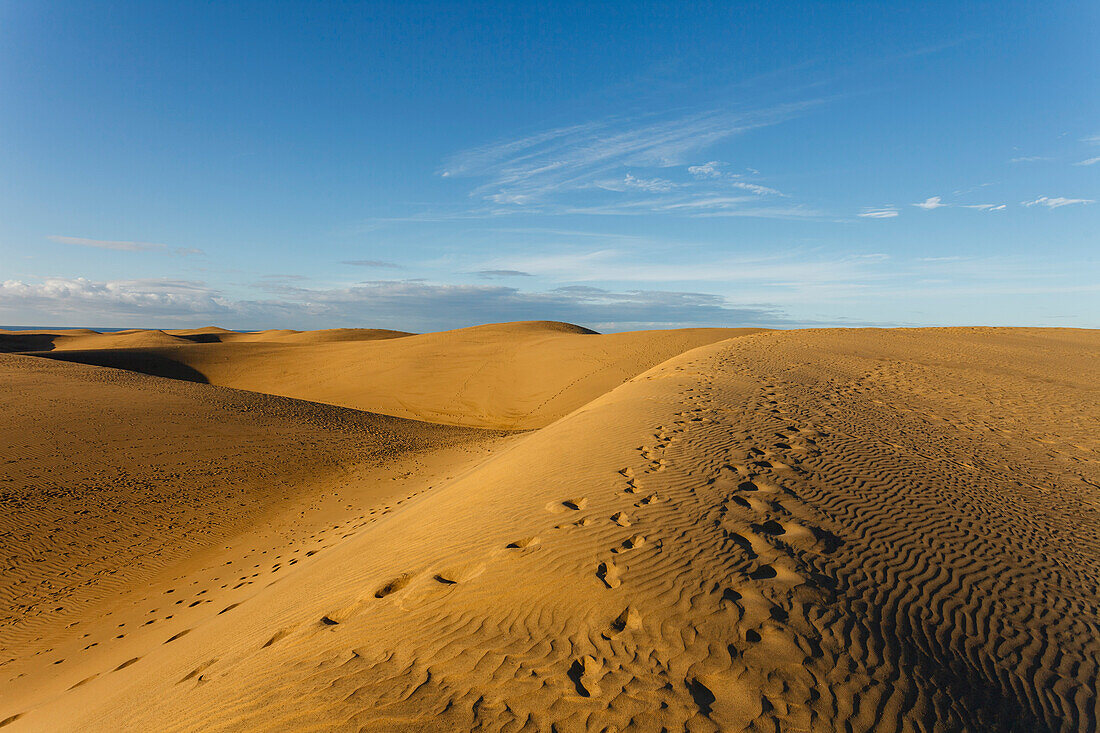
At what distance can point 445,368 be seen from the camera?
31.3m

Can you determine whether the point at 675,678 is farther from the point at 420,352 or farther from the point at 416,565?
the point at 420,352

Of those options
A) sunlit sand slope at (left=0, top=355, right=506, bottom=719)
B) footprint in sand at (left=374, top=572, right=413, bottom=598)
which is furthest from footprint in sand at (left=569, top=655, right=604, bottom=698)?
sunlit sand slope at (left=0, top=355, right=506, bottom=719)

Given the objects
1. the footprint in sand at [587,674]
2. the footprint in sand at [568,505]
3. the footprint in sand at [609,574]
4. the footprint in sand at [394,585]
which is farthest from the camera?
the footprint in sand at [568,505]

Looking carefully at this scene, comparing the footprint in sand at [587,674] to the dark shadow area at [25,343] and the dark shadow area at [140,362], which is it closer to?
the dark shadow area at [140,362]

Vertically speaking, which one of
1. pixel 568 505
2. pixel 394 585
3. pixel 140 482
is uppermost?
pixel 568 505

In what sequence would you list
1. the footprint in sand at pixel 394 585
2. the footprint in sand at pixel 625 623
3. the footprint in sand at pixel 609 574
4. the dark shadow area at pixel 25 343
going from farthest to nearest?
the dark shadow area at pixel 25 343
the footprint in sand at pixel 394 585
the footprint in sand at pixel 609 574
the footprint in sand at pixel 625 623

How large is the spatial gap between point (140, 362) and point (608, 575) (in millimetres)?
39755

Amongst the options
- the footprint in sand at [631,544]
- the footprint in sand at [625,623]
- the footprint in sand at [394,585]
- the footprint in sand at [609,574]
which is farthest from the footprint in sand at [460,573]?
the footprint in sand at [625,623]

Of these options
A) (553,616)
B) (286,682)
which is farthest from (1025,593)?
(286,682)

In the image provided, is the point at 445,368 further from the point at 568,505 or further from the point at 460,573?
the point at 460,573

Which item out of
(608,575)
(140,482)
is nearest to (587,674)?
(608,575)

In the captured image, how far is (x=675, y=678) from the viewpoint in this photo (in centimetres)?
344

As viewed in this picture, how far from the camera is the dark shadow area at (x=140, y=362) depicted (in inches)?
1277

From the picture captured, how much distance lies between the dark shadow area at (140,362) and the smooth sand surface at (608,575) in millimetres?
22405
